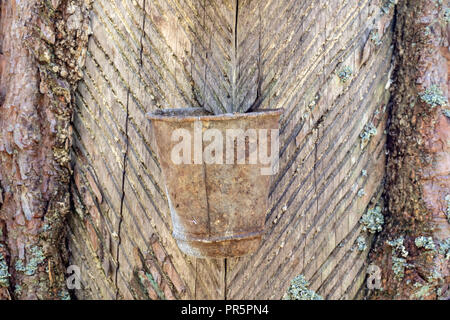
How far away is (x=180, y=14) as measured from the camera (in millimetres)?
2096

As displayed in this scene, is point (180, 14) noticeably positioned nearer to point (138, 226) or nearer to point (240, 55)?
point (240, 55)

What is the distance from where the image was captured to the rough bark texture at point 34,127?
206 cm

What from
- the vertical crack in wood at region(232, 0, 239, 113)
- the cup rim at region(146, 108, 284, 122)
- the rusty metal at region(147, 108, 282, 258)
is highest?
the vertical crack in wood at region(232, 0, 239, 113)

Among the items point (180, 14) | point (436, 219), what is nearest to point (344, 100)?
point (436, 219)

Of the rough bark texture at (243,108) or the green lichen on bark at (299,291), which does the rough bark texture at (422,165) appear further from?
the green lichen on bark at (299,291)

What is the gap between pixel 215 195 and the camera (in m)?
1.77

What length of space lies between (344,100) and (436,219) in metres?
0.67

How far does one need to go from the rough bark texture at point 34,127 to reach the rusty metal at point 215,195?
22.7 inches

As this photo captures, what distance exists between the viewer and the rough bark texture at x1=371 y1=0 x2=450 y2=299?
2045 mm

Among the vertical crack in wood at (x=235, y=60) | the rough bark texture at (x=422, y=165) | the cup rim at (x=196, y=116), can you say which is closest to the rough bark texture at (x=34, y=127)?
the cup rim at (x=196, y=116)

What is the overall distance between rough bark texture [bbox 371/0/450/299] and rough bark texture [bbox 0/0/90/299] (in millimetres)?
1505

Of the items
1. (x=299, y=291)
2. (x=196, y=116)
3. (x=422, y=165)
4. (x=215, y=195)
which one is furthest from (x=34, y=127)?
(x=422, y=165)

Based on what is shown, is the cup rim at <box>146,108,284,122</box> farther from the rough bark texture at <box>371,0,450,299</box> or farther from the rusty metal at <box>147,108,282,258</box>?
the rough bark texture at <box>371,0,450,299</box>

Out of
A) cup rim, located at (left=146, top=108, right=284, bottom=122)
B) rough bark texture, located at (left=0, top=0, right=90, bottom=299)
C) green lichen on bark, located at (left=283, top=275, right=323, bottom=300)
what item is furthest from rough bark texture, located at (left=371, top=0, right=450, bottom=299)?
rough bark texture, located at (left=0, top=0, right=90, bottom=299)
